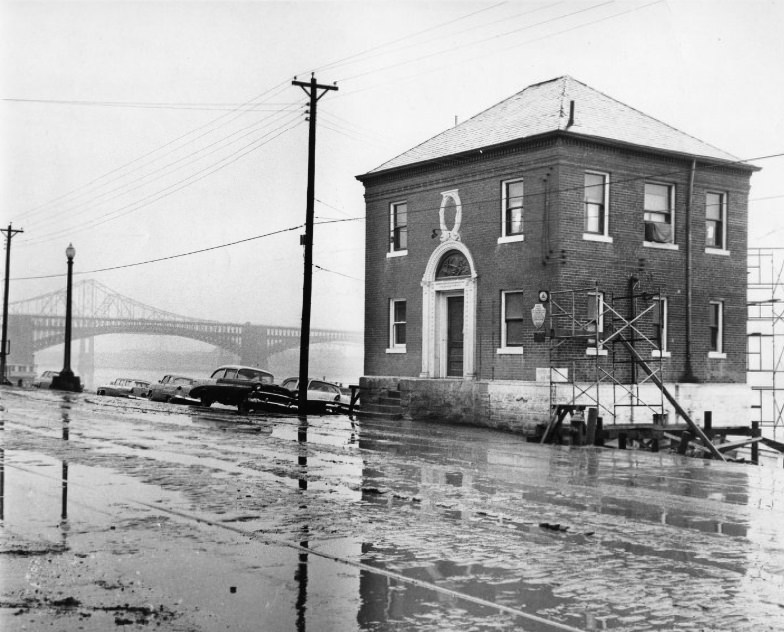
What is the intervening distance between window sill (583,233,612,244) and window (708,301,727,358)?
490 centimetres

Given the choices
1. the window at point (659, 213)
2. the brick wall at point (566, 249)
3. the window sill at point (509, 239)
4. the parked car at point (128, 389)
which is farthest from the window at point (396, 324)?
the parked car at point (128, 389)

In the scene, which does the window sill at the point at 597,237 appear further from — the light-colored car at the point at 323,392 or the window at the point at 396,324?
the light-colored car at the point at 323,392

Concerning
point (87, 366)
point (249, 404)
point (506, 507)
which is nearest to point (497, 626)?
point (506, 507)

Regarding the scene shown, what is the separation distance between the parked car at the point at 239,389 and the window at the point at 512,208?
9751 millimetres

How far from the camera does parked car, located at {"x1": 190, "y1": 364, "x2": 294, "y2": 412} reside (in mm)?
32156

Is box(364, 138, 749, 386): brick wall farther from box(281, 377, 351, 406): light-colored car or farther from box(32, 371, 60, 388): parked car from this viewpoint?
box(32, 371, 60, 388): parked car

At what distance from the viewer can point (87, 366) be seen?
11825cm

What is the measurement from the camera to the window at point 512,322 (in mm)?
27781

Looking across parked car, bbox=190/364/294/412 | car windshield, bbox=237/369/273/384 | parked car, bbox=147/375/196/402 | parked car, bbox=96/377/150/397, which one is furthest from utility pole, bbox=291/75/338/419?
parked car, bbox=96/377/150/397

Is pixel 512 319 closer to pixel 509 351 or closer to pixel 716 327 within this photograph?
pixel 509 351

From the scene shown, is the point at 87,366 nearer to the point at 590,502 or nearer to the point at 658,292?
the point at 658,292

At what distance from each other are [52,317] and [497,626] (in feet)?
292

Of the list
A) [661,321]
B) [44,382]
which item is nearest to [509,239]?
[661,321]

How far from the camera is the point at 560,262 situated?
2642 centimetres
